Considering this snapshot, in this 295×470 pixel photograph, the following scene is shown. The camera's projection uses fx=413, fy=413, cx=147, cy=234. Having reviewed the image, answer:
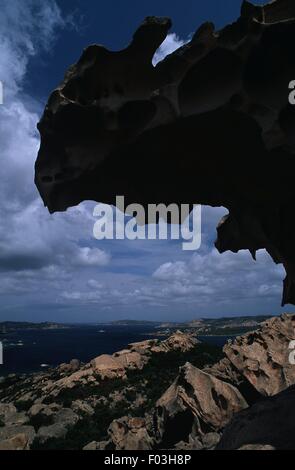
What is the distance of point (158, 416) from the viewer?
26.9m

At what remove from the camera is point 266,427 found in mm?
14086

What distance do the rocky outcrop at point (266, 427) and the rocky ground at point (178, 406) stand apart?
1.3 inches

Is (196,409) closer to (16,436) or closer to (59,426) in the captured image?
(16,436)

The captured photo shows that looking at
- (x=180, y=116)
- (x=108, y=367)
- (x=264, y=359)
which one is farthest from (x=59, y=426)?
(x=180, y=116)

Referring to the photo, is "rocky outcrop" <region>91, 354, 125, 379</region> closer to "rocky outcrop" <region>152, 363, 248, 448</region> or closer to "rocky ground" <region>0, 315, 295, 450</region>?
"rocky ground" <region>0, 315, 295, 450</region>

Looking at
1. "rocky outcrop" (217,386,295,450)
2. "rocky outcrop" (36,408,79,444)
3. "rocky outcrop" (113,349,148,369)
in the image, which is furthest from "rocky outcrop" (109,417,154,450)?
"rocky outcrop" (113,349,148,369)

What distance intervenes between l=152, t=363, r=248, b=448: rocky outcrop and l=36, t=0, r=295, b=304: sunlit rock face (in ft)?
47.9

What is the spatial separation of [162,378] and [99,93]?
40239 millimetres

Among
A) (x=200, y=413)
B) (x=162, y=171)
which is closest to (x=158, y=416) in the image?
(x=200, y=413)

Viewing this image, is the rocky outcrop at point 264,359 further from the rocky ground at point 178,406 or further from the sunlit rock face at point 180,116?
the sunlit rock face at point 180,116

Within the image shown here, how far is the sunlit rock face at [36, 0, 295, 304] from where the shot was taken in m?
12.3
